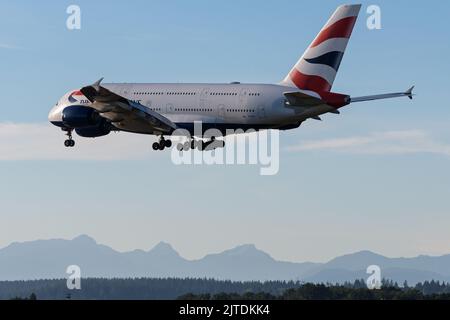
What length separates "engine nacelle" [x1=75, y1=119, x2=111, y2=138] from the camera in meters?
104

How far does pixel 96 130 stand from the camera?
104 m

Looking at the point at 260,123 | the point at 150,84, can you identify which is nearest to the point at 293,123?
the point at 260,123

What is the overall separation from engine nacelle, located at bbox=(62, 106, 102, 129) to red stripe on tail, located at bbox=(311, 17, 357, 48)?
22323 mm

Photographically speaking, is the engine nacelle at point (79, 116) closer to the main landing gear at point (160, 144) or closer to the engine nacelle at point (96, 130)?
the engine nacelle at point (96, 130)

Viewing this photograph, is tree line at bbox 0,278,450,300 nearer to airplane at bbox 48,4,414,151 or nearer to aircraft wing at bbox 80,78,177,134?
airplane at bbox 48,4,414,151

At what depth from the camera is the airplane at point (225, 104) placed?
9925 centimetres

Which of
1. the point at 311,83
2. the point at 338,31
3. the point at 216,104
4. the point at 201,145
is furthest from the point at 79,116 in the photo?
the point at 338,31

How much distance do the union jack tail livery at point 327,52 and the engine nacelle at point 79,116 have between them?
736 inches

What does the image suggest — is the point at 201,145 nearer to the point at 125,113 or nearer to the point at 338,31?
the point at 125,113

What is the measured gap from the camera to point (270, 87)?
4028 inches
